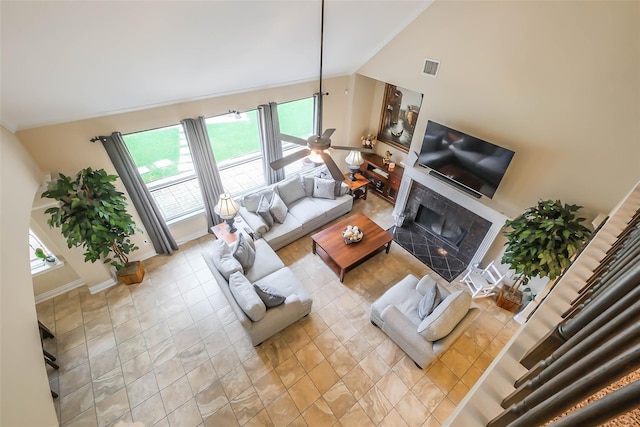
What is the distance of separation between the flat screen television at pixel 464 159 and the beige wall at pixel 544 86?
0.24 metres

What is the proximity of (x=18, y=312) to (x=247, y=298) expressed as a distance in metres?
1.95

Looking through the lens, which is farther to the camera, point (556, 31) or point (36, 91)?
point (556, 31)

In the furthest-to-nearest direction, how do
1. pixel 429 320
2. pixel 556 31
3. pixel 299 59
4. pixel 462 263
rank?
pixel 462 263 < pixel 299 59 < pixel 429 320 < pixel 556 31

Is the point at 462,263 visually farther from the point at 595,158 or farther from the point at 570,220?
the point at 595,158

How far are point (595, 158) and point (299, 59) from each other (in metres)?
4.10

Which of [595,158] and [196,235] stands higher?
[595,158]

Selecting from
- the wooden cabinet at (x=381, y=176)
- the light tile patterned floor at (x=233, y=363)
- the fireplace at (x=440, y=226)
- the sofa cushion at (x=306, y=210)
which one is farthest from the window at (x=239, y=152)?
the fireplace at (x=440, y=226)

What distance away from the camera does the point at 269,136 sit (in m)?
5.53

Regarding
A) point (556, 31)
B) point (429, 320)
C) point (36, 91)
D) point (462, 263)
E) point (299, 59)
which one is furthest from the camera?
point (462, 263)

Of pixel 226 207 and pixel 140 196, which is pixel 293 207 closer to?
pixel 226 207

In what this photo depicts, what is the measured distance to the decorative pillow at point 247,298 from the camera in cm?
347

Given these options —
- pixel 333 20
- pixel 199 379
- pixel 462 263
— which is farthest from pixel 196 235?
pixel 462 263

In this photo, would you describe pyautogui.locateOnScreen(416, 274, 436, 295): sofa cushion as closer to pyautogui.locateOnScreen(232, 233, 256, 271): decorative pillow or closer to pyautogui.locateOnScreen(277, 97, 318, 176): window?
pyautogui.locateOnScreen(232, 233, 256, 271): decorative pillow

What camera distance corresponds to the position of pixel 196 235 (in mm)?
5641
